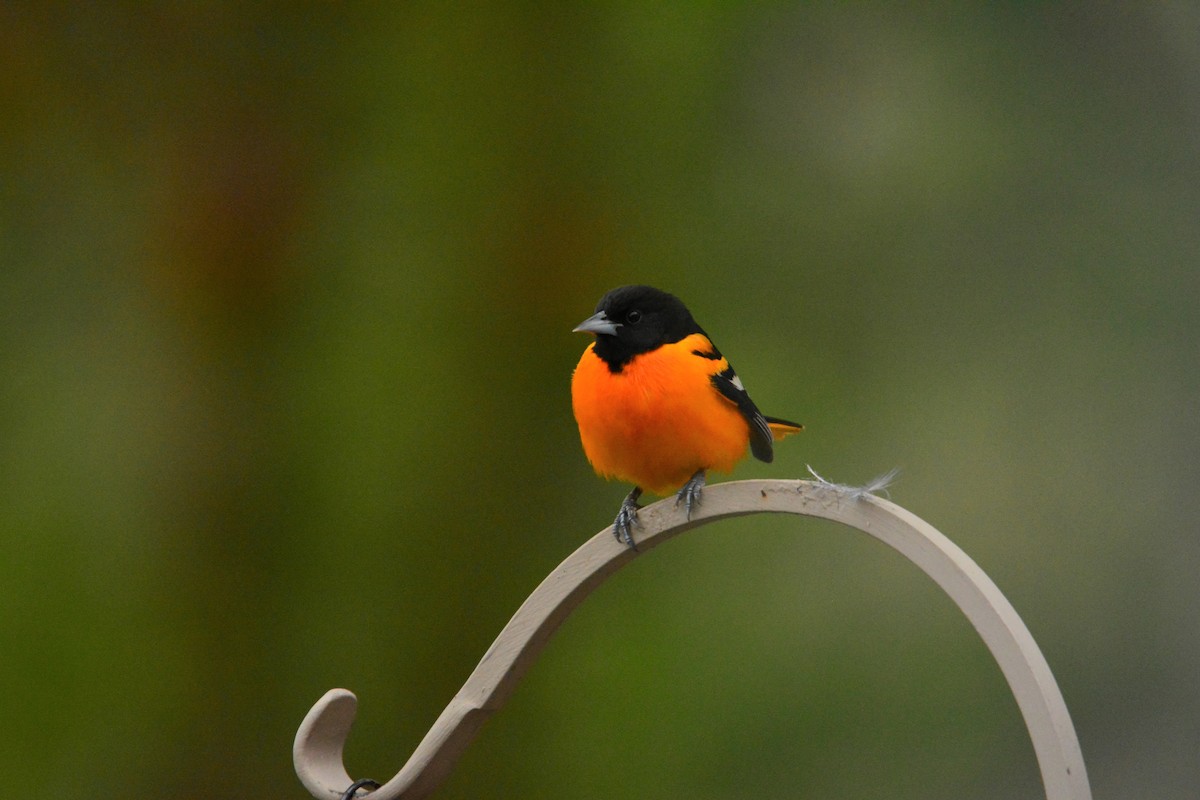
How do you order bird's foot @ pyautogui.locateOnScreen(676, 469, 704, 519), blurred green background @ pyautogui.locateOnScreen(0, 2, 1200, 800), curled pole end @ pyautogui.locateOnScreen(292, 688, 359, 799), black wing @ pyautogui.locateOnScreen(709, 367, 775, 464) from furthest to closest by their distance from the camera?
blurred green background @ pyautogui.locateOnScreen(0, 2, 1200, 800)
black wing @ pyautogui.locateOnScreen(709, 367, 775, 464)
curled pole end @ pyautogui.locateOnScreen(292, 688, 359, 799)
bird's foot @ pyautogui.locateOnScreen(676, 469, 704, 519)

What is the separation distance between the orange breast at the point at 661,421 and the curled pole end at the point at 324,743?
0.42 m

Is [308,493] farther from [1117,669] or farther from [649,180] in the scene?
[1117,669]

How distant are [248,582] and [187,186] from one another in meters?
1.01

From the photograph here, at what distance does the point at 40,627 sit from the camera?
2.83 meters

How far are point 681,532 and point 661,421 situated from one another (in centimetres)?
22

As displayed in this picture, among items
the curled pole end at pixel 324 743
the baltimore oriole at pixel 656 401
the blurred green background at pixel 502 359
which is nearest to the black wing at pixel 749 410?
the baltimore oriole at pixel 656 401

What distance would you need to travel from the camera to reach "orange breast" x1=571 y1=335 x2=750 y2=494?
1.33 m

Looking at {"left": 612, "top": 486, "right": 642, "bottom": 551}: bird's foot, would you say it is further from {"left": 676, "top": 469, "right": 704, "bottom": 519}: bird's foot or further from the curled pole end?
the curled pole end

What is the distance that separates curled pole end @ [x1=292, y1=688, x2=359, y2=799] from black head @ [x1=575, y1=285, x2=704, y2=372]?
1.66 feet

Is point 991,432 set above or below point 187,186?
below

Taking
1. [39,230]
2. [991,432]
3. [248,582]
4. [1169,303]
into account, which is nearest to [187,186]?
[39,230]

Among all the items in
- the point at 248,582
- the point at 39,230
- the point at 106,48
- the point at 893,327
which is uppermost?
the point at 106,48

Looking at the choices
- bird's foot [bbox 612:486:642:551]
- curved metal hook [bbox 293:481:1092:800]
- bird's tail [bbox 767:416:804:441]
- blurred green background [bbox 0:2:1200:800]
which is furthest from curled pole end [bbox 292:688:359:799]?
blurred green background [bbox 0:2:1200:800]

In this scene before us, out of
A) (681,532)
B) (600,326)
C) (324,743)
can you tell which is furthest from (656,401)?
(324,743)
